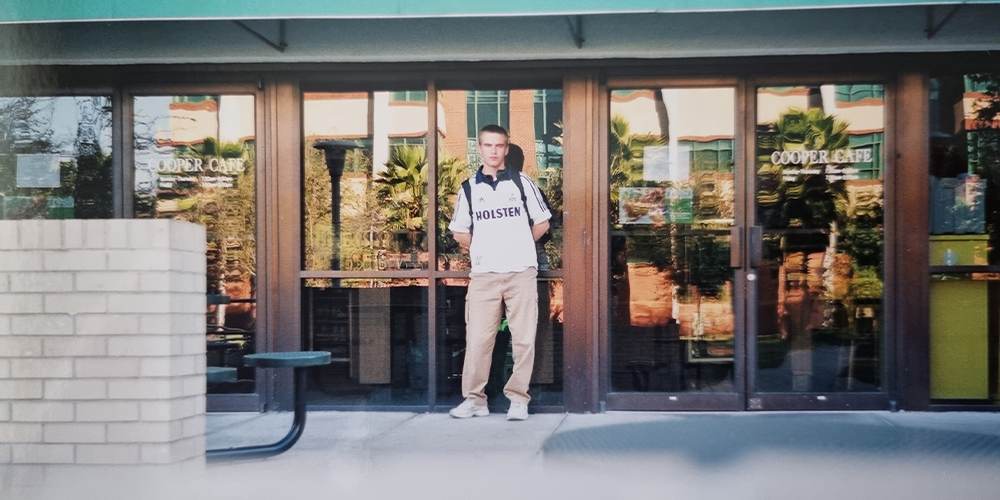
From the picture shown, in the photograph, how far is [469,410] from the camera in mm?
5840

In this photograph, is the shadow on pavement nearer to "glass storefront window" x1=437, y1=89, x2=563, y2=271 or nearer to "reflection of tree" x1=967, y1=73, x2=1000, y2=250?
"glass storefront window" x1=437, y1=89, x2=563, y2=271

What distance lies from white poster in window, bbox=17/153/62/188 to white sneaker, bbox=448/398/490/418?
10.7ft

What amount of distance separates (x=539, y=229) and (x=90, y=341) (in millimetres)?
3053

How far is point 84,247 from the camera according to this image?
339 cm

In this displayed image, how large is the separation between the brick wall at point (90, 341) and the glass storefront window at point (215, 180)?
2717mm

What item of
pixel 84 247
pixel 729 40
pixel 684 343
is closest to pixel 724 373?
pixel 684 343

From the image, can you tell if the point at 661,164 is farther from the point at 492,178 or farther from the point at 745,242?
the point at 492,178

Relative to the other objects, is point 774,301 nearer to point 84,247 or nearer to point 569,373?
point 569,373

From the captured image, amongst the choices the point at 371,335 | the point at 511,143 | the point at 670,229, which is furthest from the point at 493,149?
the point at 371,335

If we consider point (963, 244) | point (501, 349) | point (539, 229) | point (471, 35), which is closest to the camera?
point (471, 35)

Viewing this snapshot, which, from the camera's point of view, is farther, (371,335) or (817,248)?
(371,335)

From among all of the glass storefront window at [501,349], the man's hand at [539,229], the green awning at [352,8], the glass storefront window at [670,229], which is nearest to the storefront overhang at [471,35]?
the green awning at [352,8]

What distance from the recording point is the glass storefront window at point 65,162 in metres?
6.19

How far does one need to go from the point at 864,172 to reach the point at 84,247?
490cm
